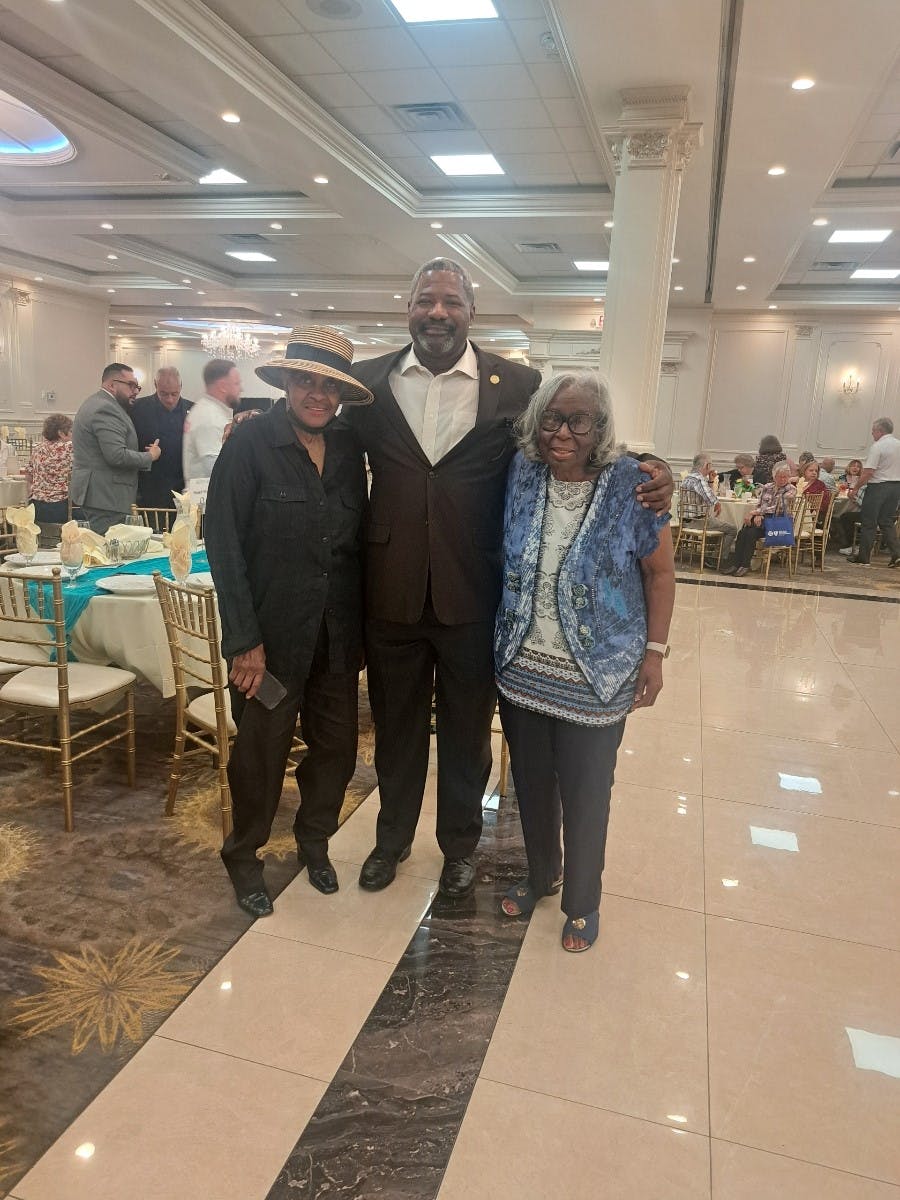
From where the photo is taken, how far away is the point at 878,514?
10.0 meters

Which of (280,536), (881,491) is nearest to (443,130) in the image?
(280,536)

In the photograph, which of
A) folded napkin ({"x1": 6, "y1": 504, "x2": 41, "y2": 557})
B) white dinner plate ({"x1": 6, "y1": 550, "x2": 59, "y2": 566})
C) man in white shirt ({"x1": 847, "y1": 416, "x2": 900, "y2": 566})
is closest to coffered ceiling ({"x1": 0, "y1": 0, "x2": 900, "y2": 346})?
man in white shirt ({"x1": 847, "y1": 416, "x2": 900, "y2": 566})

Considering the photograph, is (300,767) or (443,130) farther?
(443,130)

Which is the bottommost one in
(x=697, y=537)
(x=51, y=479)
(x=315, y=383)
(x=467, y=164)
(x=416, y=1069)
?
(x=416, y=1069)

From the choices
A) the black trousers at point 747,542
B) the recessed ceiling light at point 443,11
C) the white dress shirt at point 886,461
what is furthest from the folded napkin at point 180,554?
the white dress shirt at point 886,461

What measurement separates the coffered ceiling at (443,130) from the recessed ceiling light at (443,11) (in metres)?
0.04

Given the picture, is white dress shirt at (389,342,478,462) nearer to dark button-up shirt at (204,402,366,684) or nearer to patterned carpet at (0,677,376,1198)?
dark button-up shirt at (204,402,366,684)

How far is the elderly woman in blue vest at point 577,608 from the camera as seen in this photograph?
1.96 meters

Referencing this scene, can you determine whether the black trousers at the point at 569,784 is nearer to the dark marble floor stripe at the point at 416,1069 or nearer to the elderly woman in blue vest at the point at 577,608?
the elderly woman in blue vest at the point at 577,608

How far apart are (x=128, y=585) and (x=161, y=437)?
3046 millimetres

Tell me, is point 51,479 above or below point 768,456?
below

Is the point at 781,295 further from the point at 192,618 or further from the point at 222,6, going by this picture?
the point at 192,618

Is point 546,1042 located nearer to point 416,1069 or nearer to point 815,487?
point 416,1069

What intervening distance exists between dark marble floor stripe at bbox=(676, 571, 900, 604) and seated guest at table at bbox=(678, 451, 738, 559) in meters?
0.83
